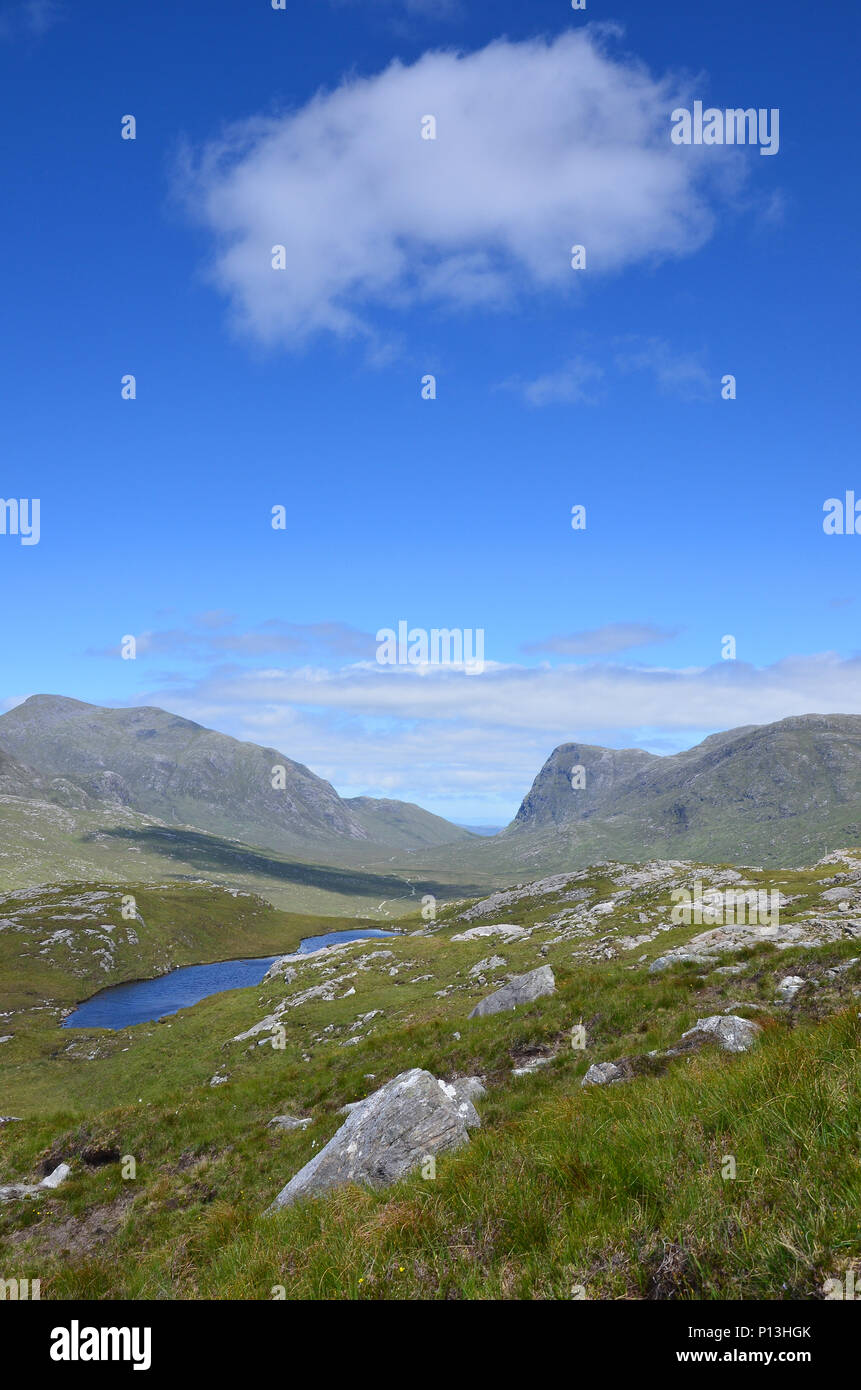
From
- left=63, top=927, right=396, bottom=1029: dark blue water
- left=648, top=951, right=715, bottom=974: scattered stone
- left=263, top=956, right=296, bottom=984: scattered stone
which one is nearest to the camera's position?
left=648, top=951, right=715, bottom=974: scattered stone

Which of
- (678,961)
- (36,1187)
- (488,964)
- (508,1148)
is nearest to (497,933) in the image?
(488,964)

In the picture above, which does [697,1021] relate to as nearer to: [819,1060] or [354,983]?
[819,1060]

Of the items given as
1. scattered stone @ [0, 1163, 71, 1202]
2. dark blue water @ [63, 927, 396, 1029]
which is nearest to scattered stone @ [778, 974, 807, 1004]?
scattered stone @ [0, 1163, 71, 1202]

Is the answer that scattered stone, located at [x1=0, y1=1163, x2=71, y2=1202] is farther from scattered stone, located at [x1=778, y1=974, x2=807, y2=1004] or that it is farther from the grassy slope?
scattered stone, located at [x1=778, y1=974, x2=807, y2=1004]

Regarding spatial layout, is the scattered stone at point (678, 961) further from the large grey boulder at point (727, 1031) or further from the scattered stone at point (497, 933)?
the scattered stone at point (497, 933)

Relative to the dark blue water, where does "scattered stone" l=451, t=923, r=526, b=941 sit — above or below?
above

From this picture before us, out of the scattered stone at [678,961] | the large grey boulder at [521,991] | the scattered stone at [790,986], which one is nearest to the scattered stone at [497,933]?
the large grey boulder at [521,991]
